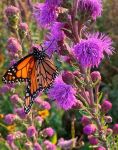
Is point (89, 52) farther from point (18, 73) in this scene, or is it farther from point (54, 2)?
point (18, 73)

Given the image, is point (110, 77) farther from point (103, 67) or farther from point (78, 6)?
point (78, 6)

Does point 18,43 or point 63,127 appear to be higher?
point 18,43

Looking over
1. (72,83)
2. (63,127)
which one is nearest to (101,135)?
(72,83)

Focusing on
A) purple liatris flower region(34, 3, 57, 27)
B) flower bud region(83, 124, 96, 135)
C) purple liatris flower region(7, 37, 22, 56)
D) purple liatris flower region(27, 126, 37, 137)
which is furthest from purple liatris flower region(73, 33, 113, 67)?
purple liatris flower region(27, 126, 37, 137)

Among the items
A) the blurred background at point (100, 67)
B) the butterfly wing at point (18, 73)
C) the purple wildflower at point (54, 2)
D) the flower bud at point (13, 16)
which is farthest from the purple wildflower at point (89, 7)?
the blurred background at point (100, 67)

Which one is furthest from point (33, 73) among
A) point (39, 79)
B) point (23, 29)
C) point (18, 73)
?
point (23, 29)

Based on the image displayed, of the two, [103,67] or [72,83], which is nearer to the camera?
[72,83]
